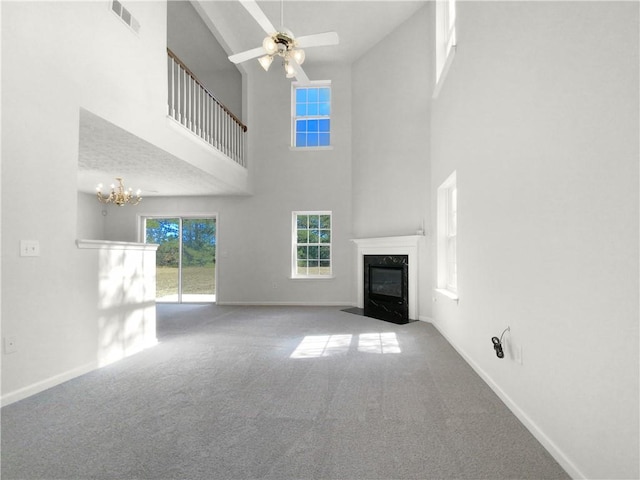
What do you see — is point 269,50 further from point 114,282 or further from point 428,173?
point 428,173

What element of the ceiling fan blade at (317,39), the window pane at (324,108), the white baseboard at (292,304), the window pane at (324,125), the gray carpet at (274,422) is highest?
the window pane at (324,108)

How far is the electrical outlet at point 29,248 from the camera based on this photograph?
8.35ft

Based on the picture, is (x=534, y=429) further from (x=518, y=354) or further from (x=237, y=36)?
(x=237, y=36)

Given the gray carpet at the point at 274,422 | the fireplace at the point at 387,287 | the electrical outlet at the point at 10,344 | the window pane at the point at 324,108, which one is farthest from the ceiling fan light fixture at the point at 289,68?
the window pane at the point at 324,108

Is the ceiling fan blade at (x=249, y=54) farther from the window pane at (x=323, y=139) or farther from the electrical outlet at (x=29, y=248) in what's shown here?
the window pane at (x=323, y=139)

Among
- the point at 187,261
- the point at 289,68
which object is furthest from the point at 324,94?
the point at 187,261

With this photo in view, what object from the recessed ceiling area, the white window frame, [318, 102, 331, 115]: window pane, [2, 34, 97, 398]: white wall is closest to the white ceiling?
the recessed ceiling area

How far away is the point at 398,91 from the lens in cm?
610

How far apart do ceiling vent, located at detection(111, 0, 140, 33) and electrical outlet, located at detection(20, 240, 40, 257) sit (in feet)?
7.67

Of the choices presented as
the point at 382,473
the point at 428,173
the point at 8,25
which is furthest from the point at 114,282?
the point at 428,173

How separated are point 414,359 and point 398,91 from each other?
15.0 ft

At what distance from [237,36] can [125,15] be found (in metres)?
3.01

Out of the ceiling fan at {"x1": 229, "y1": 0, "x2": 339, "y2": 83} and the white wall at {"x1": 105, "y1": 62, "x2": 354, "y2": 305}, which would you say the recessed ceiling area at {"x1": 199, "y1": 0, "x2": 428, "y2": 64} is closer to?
the white wall at {"x1": 105, "y1": 62, "x2": 354, "y2": 305}

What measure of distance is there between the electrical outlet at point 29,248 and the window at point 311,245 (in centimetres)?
494
